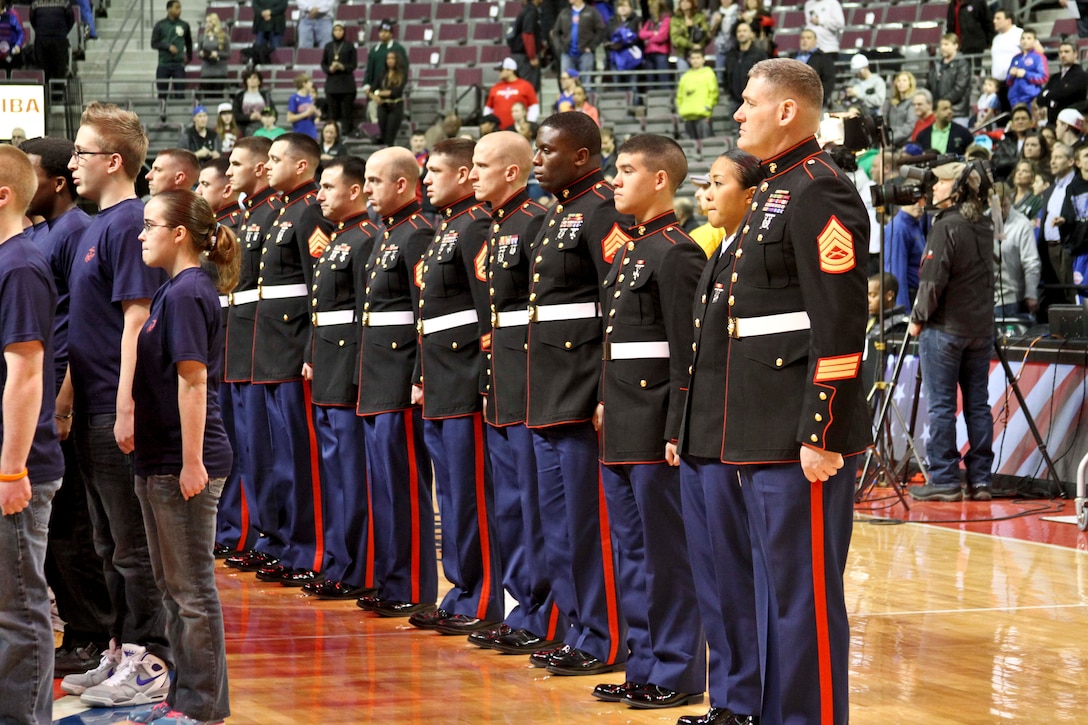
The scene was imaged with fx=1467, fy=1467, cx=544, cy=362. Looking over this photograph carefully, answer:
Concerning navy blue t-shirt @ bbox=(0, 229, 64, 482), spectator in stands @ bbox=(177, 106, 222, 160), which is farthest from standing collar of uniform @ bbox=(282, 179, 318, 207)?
spectator in stands @ bbox=(177, 106, 222, 160)

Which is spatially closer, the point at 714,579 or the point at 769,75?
the point at 769,75

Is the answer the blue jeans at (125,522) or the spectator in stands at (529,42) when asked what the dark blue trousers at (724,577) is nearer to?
the blue jeans at (125,522)

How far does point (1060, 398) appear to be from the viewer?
8680 mm

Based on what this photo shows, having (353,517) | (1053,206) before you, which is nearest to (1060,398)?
(1053,206)

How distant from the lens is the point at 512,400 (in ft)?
16.8

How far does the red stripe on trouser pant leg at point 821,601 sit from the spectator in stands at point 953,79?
1103 centimetres

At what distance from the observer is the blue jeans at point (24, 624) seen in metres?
3.65

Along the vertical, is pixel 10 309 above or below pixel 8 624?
above

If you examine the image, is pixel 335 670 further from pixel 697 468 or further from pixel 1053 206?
pixel 1053 206

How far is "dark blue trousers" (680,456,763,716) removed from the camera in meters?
3.90

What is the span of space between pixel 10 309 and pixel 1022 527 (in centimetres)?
574

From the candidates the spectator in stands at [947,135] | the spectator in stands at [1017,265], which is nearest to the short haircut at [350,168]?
the spectator in stands at [1017,265]

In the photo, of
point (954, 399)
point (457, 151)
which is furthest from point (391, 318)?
point (954, 399)

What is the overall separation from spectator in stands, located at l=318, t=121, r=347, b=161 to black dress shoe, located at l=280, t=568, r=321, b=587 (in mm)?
8113
